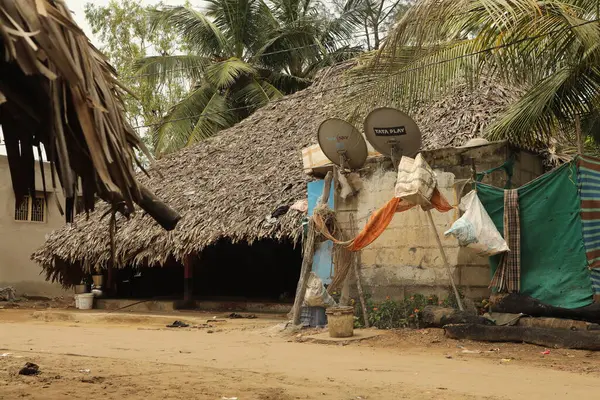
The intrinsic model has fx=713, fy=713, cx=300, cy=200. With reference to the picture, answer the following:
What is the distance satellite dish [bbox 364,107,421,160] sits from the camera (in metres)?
9.51

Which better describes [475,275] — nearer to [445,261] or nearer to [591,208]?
[445,261]

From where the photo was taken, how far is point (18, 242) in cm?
2250

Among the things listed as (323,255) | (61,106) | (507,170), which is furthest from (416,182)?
(61,106)

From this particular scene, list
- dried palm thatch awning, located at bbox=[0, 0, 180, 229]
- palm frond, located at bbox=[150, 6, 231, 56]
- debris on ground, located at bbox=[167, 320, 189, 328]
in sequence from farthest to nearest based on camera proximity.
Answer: palm frond, located at bbox=[150, 6, 231, 56], debris on ground, located at bbox=[167, 320, 189, 328], dried palm thatch awning, located at bbox=[0, 0, 180, 229]

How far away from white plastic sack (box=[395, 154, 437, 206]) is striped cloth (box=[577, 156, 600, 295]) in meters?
1.74

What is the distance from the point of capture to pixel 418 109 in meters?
12.9

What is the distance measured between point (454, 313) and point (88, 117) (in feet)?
19.6

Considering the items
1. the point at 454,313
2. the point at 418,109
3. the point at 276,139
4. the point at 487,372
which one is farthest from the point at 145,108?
the point at 487,372

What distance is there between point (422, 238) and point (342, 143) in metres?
1.75

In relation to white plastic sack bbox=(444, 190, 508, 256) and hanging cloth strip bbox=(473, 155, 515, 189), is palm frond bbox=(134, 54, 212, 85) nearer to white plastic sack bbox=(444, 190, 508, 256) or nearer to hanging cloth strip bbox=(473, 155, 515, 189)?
hanging cloth strip bbox=(473, 155, 515, 189)

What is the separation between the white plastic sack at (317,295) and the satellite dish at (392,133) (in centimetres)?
204

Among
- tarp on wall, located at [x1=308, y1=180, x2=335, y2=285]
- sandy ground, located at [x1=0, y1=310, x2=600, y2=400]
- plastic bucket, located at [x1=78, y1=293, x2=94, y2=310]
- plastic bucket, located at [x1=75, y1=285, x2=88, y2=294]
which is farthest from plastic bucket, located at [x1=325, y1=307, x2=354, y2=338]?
plastic bucket, located at [x1=75, y1=285, x2=88, y2=294]

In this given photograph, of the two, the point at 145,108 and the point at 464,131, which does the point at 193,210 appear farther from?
the point at 145,108

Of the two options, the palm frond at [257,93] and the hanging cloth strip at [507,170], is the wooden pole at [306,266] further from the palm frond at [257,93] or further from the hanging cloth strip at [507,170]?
the palm frond at [257,93]
